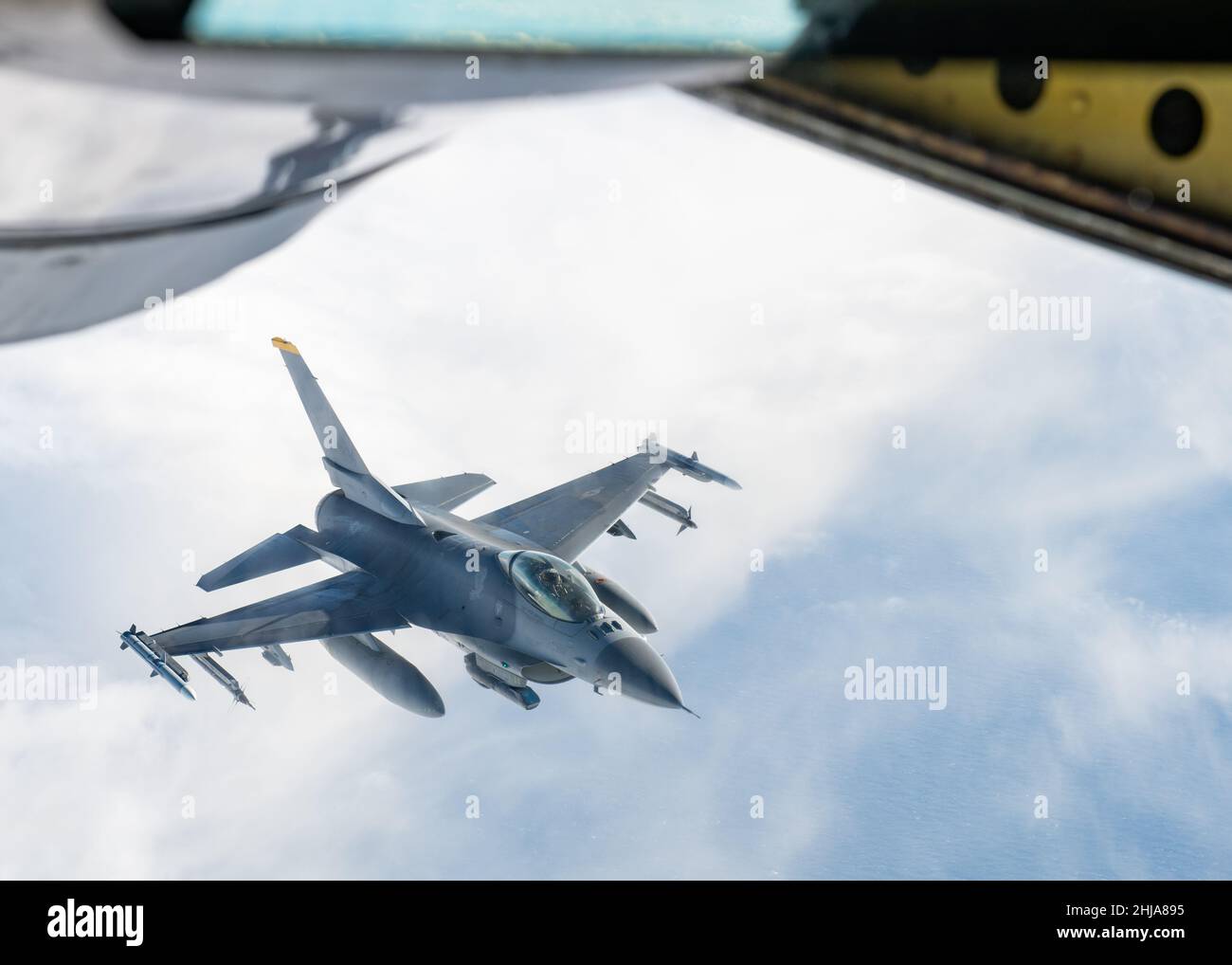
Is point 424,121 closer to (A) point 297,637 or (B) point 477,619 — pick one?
(B) point 477,619

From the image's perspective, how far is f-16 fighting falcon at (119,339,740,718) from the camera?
46.4ft

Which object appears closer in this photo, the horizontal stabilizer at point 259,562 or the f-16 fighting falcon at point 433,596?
the f-16 fighting falcon at point 433,596

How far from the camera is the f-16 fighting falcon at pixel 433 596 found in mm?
14156

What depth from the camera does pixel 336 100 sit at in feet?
6.24

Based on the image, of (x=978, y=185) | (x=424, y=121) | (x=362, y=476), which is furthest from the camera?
(x=362, y=476)

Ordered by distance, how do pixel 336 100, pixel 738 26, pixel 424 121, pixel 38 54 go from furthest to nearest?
pixel 738 26, pixel 424 121, pixel 336 100, pixel 38 54

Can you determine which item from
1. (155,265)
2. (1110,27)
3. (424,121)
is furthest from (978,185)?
(155,265)

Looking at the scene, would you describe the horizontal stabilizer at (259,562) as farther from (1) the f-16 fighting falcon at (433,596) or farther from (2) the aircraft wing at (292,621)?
(2) the aircraft wing at (292,621)

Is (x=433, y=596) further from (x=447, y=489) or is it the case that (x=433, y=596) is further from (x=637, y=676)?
(x=447, y=489)

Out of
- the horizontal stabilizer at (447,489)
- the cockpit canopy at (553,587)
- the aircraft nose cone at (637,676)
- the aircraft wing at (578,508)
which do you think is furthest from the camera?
Answer: the horizontal stabilizer at (447,489)

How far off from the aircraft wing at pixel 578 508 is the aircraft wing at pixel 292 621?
345 cm

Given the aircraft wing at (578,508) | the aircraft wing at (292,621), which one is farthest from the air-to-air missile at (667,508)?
the aircraft wing at (292,621)

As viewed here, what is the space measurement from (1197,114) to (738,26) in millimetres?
1244

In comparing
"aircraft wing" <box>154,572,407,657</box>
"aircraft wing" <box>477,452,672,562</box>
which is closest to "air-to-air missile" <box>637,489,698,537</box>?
"aircraft wing" <box>477,452,672,562</box>
